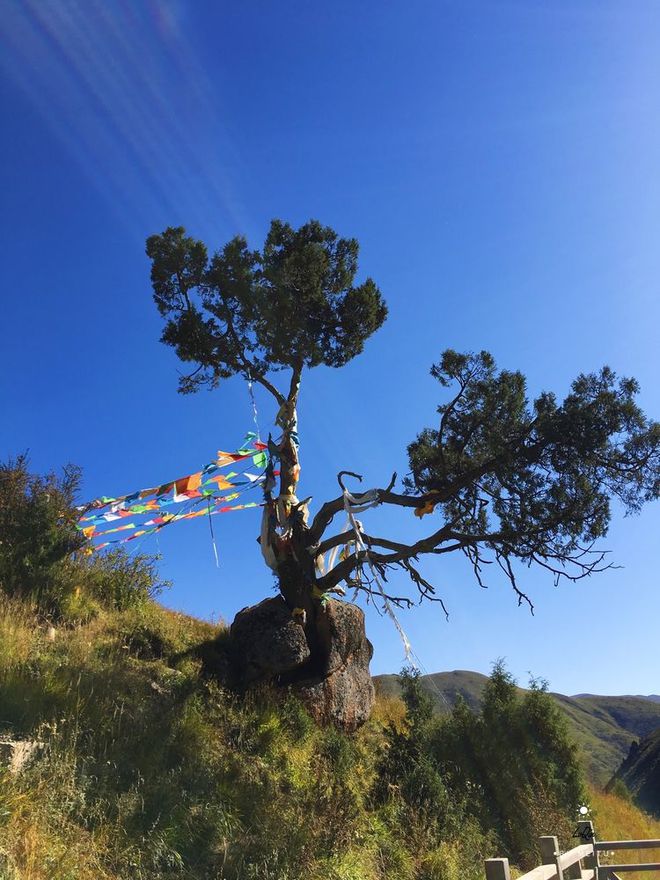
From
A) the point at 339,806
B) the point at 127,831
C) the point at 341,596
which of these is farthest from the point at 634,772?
the point at 127,831

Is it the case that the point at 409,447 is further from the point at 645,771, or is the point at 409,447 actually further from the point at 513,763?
the point at 645,771

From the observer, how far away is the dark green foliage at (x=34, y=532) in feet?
38.1

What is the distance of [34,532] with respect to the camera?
501 inches

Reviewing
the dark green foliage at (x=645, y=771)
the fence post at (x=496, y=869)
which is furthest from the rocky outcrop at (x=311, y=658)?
the dark green foliage at (x=645, y=771)

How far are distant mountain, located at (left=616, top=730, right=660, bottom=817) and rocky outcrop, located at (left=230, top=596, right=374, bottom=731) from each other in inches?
1101

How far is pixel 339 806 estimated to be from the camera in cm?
802

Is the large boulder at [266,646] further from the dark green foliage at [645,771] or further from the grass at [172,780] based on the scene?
the dark green foliage at [645,771]

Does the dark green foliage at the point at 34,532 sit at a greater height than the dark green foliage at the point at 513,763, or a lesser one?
greater

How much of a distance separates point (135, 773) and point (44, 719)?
1.24 metres

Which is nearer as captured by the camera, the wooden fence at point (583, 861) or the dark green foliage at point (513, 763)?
the wooden fence at point (583, 861)

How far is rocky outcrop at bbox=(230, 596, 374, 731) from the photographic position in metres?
11.5

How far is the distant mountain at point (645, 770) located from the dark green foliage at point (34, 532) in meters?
33.1

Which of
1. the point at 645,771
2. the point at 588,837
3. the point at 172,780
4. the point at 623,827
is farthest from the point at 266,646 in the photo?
the point at 645,771

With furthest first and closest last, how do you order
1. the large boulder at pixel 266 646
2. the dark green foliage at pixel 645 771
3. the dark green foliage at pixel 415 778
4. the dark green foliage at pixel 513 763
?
1. the dark green foliage at pixel 645 771
2. the dark green foliage at pixel 513 763
3. the large boulder at pixel 266 646
4. the dark green foliage at pixel 415 778
